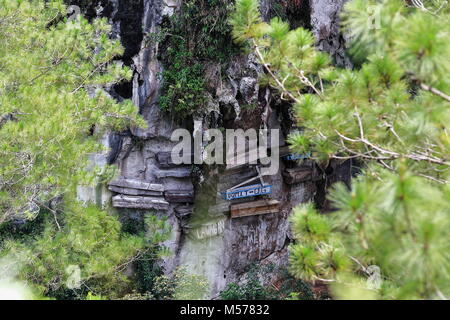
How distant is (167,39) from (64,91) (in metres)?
2.91

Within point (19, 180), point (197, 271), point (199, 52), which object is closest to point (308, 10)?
point (199, 52)

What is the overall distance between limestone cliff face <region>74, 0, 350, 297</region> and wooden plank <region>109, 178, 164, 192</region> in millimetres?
15

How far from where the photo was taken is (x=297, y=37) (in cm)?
319

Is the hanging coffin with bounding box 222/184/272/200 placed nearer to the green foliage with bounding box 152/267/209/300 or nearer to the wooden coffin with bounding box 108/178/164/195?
the wooden coffin with bounding box 108/178/164/195

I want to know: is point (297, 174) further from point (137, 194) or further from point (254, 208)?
point (137, 194)

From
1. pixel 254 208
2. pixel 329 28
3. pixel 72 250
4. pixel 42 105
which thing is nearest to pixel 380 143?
pixel 42 105

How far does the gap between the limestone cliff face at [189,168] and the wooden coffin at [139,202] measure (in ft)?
0.05

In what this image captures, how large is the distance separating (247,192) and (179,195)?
1130 mm

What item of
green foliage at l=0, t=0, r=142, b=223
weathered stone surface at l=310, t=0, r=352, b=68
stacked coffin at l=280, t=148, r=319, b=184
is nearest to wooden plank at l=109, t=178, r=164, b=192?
green foliage at l=0, t=0, r=142, b=223

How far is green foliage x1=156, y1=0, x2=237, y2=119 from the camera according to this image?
616 cm

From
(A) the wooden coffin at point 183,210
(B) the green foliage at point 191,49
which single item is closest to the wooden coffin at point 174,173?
(A) the wooden coffin at point 183,210
